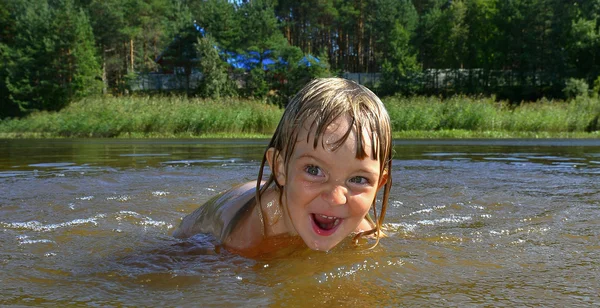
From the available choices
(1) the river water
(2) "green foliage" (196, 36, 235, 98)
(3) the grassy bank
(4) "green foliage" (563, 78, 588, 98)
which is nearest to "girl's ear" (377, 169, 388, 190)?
(1) the river water

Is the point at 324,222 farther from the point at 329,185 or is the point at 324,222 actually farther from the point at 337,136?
the point at 337,136

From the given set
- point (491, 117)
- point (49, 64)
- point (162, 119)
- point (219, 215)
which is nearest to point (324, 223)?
point (219, 215)

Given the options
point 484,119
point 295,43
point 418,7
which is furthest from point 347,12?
point 484,119

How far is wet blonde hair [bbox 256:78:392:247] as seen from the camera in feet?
7.53

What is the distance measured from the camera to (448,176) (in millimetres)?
6629

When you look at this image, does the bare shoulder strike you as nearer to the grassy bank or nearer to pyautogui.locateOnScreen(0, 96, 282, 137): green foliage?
the grassy bank

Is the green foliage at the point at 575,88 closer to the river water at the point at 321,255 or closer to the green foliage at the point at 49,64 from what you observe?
the green foliage at the point at 49,64

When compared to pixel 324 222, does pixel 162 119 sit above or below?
below

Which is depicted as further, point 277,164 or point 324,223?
point 277,164

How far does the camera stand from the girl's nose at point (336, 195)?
2.27 m

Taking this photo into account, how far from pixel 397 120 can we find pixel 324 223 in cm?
1981

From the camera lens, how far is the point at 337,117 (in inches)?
91.0

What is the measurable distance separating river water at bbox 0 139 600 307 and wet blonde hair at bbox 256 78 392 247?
488 mm

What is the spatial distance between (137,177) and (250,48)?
139 feet
